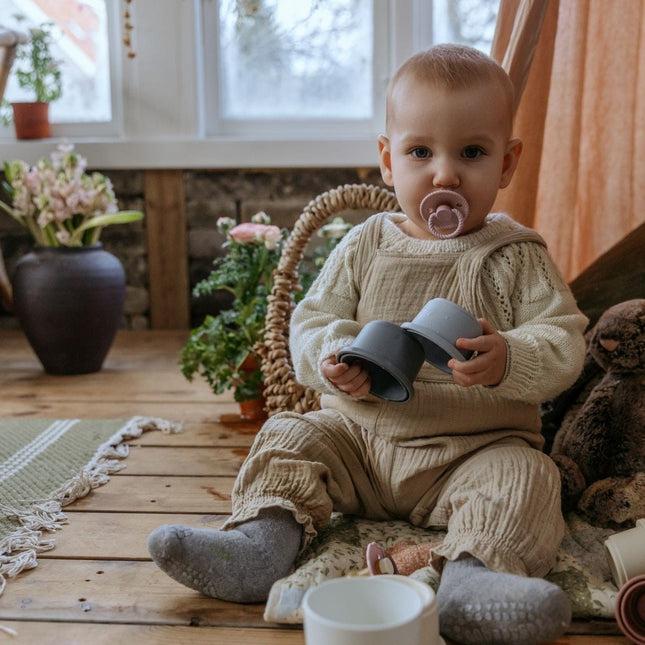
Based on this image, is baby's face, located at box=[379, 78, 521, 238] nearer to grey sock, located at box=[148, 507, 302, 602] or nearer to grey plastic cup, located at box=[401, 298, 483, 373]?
grey plastic cup, located at box=[401, 298, 483, 373]

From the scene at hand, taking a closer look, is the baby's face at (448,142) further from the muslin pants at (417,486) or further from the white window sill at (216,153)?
the white window sill at (216,153)

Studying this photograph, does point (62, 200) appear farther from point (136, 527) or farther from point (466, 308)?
point (466, 308)

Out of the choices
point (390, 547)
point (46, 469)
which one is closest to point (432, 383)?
point (390, 547)

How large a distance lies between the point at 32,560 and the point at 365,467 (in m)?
0.45

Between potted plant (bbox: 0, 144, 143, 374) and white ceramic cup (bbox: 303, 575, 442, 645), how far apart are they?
155 cm

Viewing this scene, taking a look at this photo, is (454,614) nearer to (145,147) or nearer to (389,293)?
(389,293)

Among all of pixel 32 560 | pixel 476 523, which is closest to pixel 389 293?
pixel 476 523

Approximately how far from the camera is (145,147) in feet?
8.69

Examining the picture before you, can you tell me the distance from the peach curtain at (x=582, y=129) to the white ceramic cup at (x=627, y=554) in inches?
28.5

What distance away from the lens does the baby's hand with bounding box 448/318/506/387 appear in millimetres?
968

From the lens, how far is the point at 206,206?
2.70 metres

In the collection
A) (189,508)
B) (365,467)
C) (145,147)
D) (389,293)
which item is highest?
(145,147)

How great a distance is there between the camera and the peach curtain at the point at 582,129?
A: 1532 millimetres

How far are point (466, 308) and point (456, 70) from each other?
0.31 m
